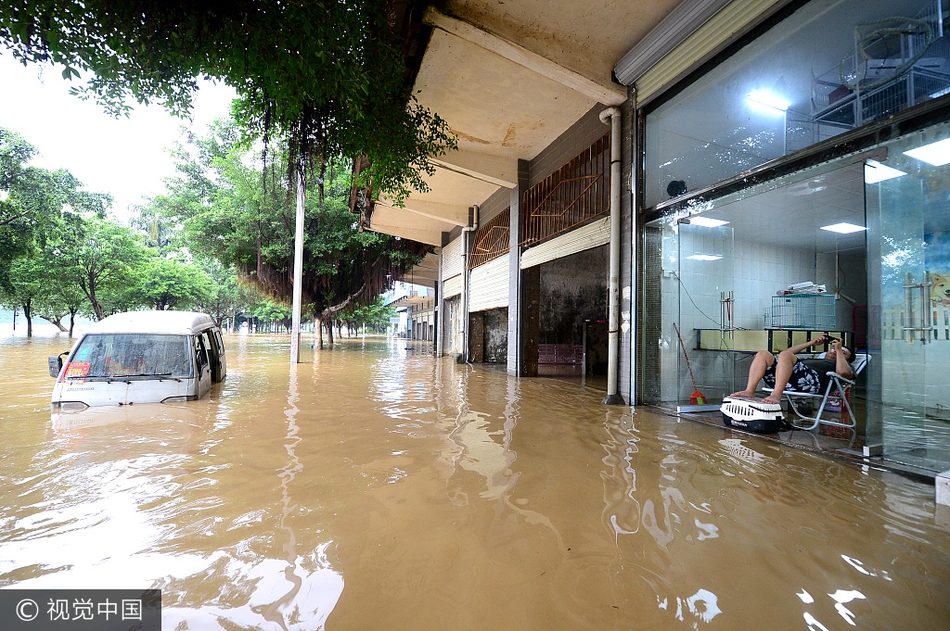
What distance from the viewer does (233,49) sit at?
4.30 meters

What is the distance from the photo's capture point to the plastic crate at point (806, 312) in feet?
25.7

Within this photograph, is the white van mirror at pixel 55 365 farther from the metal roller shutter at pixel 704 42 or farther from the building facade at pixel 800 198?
the metal roller shutter at pixel 704 42

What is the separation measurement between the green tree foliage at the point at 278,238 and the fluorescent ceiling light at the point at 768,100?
43.7ft

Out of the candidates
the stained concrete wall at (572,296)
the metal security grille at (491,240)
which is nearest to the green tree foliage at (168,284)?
the metal security grille at (491,240)

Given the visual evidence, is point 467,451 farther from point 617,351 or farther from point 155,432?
point 617,351

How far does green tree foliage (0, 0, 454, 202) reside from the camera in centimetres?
383

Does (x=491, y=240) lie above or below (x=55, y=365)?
above

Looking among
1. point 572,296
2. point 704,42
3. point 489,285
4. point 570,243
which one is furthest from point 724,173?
point 489,285

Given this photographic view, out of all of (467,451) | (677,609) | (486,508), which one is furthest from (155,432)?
(677,609)

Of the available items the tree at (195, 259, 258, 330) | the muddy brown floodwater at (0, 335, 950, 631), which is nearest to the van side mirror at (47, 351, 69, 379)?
the muddy brown floodwater at (0, 335, 950, 631)

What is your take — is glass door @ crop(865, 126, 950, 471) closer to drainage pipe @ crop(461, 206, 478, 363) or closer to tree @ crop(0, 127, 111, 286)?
drainage pipe @ crop(461, 206, 478, 363)

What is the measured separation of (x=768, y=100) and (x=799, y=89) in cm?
36

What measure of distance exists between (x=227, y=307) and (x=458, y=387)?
44.9m

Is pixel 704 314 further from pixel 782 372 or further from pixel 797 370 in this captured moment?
pixel 782 372
